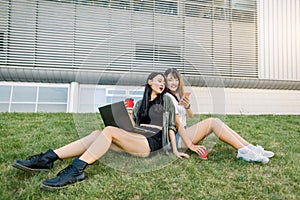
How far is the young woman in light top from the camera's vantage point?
2.11 metres

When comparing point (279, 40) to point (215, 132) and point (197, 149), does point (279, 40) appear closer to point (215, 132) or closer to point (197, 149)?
point (215, 132)

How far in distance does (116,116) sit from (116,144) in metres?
0.21

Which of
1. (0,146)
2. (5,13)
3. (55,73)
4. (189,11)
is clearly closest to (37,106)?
(55,73)

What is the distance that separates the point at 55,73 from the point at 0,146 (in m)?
2.81

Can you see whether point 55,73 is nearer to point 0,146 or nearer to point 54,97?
point 54,97

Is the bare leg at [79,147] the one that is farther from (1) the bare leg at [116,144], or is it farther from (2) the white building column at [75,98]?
(2) the white building column at [75,98]

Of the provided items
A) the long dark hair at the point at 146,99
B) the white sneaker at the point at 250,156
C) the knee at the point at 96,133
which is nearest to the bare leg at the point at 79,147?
the knee at the point at 96,133

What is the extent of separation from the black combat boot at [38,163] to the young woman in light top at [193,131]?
92 cm

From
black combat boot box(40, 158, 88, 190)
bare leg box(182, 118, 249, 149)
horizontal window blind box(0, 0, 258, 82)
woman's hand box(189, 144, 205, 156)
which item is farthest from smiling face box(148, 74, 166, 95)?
horizontal window blind box(0, 0, 258, 82)

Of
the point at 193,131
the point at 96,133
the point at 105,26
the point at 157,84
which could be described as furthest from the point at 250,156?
the point at 105,26

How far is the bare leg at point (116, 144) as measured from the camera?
1.75 meters

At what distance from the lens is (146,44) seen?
2.60 m

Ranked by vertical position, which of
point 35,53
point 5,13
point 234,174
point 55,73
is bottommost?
point 234,174

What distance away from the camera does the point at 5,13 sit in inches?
194
